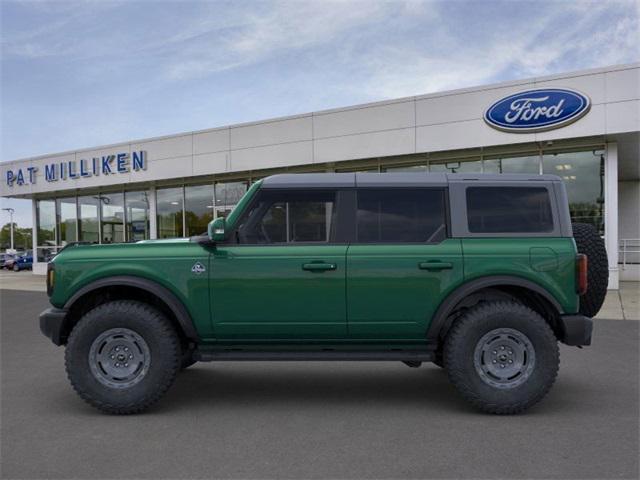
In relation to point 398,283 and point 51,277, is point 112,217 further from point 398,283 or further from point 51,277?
point 398,283

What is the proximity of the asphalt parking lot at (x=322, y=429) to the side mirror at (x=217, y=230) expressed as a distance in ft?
4.78

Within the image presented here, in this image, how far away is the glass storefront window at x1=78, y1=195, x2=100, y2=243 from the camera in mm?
23547

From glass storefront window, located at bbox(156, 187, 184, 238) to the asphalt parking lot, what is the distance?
589 inches

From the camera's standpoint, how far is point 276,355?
4.51m

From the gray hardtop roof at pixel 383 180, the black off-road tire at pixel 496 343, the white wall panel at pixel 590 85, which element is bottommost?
the black off-road tire at pixel 496 343

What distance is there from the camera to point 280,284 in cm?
445

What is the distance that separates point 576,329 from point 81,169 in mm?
21579

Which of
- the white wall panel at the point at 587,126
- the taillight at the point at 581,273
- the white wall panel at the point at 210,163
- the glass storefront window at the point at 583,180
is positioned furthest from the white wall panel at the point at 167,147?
the taillight at the point at 581,273

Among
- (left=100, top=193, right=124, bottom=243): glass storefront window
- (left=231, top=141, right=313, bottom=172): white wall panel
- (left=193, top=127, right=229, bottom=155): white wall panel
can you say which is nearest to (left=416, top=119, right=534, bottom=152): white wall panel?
(left=231, top=141, right=313, bottom=172): white wall panel

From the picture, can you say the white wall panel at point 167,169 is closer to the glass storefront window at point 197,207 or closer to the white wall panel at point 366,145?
the glass storefront window at point 197,207

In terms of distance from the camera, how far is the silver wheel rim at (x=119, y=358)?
14.6 ft

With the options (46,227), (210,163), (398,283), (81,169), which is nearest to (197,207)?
(210,163)

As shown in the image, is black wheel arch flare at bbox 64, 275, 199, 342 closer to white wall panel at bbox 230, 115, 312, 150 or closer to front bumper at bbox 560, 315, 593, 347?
front bumper at bbox 560, 315, 593, 347

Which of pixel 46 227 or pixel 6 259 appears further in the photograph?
pixel 6 259
